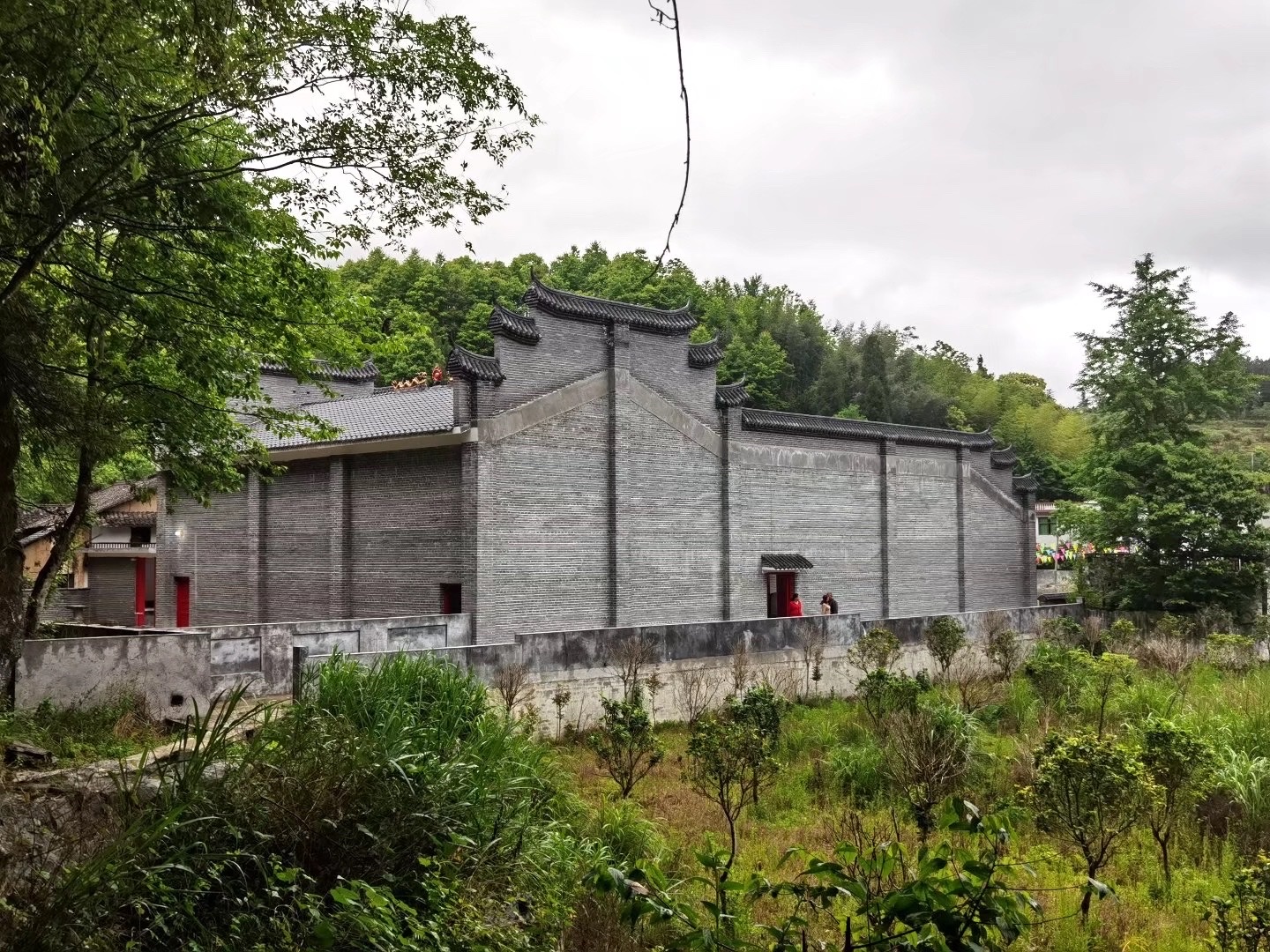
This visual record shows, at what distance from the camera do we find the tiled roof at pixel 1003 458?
29125mm

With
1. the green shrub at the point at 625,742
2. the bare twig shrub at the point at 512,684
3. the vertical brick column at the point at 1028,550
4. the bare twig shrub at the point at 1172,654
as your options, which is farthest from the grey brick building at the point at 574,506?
the green shrub at the point at 625,742

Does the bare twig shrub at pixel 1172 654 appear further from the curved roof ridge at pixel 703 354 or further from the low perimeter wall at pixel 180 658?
the low perimeter wall at pixel 180 658

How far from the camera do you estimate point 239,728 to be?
9617 millimetres

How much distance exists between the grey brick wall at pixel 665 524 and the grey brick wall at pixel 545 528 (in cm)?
48

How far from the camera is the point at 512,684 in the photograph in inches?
490

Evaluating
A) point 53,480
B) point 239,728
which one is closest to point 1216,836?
point 239,728

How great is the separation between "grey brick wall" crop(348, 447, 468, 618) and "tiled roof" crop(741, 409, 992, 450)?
23.7ft

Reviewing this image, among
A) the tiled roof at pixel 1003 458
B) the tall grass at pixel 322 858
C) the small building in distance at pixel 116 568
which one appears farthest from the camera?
the tiled roof at pixel 1003 458

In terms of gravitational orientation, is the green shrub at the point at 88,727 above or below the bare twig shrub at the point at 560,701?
above

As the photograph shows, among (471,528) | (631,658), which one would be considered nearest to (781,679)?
(631,658)

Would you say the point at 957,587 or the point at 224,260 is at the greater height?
the point at 224,260

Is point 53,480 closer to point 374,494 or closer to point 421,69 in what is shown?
point 374,494

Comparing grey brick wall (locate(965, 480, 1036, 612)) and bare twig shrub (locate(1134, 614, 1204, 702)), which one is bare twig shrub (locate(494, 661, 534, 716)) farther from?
grey brick wall (locate(965, 480, 1036, 612))

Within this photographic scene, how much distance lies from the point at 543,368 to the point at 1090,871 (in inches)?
545
